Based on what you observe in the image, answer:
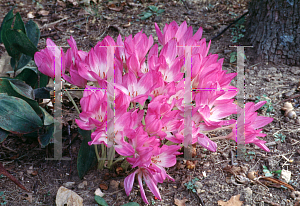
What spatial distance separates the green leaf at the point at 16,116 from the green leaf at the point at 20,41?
308 millimetres

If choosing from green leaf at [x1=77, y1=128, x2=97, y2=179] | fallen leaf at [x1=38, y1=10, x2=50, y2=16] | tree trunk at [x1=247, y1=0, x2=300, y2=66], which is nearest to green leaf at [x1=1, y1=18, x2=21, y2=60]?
green leaf at [x1=77, y1=128, x2=97, y2=179]

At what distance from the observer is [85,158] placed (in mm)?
1302

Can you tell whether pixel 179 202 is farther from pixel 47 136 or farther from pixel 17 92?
pixel 17 92

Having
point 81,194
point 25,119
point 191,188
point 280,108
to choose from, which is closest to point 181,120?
point 191,188

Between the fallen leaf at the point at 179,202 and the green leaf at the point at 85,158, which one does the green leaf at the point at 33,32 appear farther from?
the fallen leaf at the point at 179,202

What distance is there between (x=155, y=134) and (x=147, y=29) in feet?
5.72

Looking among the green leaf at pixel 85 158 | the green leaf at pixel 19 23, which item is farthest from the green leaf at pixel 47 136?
the green leaf at pixel 19 23

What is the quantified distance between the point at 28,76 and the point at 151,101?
909 mm

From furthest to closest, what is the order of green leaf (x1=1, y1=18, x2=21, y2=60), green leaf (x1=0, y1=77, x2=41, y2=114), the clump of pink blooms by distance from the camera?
green leaf (x1=1, y1=18, x2=21, y2=60), green leaf (x1=0, y1=77, x2=41, y2=114), the clump of pink blooms

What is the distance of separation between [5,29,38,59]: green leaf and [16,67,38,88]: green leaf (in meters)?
0.15

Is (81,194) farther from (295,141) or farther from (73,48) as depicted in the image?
(295,141)

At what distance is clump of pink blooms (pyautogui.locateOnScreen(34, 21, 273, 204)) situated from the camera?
0.98m

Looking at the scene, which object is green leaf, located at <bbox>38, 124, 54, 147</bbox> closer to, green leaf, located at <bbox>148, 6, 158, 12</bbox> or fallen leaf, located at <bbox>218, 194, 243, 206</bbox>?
fallen leaf, located at <bbox>218, 194, 243, 206</bbox>

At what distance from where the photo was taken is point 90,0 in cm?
288
